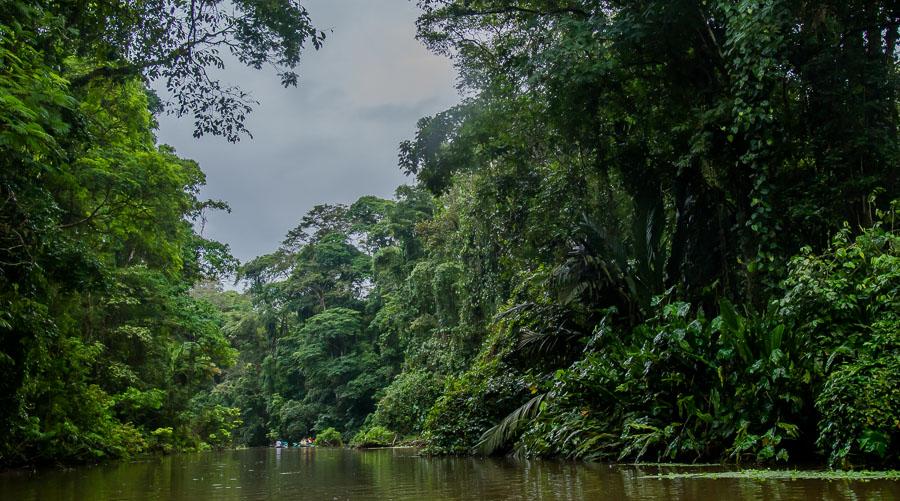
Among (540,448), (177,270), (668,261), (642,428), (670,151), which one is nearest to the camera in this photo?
(642,428)

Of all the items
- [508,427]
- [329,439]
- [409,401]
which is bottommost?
[329,439]

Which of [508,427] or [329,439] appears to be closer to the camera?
[508,427]

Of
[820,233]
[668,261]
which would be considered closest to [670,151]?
[668,261]

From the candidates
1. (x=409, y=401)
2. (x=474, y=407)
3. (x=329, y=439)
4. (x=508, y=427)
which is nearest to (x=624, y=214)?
(x=474, y=407)

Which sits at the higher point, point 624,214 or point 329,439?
point 624,214

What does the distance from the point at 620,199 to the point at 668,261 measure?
9.82ft

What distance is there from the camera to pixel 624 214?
1041 cm

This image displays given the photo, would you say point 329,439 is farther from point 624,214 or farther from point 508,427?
point 508,427

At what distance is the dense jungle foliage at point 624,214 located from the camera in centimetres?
438

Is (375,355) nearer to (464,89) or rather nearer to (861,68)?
(464,89)

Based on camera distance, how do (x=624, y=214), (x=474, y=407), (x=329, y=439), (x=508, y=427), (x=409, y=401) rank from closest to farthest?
1. (x=508, y=427)
2. (x=474, y=407)
3. (x=624, y=214)
4. (x=409, y=401)
5. (x=329, y=439)

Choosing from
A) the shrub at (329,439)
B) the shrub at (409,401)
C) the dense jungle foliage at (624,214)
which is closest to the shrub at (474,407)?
the dense jungle foliage at (624,214)

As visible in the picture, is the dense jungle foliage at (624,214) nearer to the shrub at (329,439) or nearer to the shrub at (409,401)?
the shrub at (409,401)

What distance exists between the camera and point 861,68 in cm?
647
